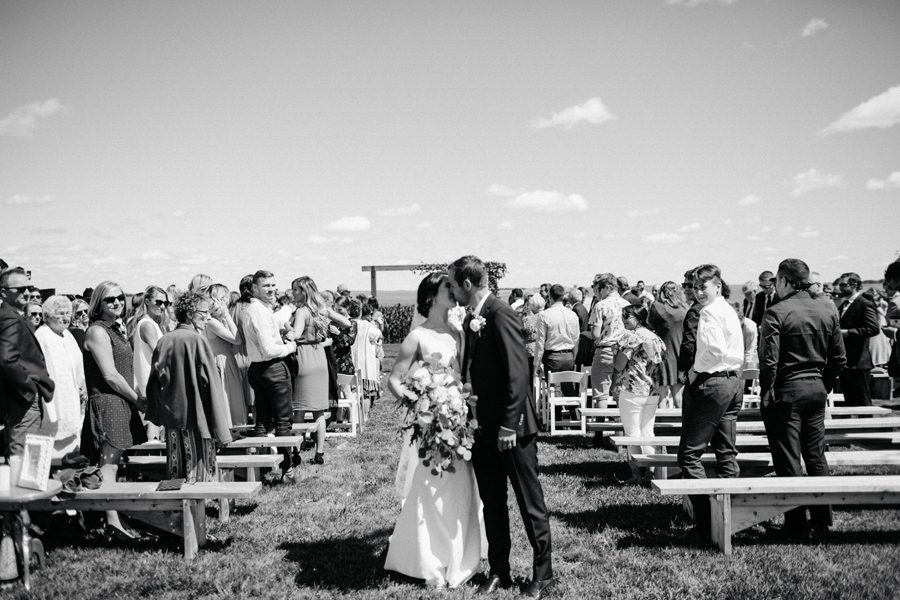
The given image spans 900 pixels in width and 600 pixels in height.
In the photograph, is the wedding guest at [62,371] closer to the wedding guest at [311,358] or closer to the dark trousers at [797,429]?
the wedding guest at [311,358]

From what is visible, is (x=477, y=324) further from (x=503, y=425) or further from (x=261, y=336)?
(x=261, y=336)

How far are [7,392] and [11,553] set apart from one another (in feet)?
4.09

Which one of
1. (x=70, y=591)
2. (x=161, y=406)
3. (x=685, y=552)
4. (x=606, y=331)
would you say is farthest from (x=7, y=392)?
(x=606, y=331)

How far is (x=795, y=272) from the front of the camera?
5387 mm

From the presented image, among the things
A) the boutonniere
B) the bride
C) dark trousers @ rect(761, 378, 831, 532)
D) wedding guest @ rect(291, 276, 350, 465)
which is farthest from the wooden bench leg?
wedding guest @ rect(291, 276, 350, 465)

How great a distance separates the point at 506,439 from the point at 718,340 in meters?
2.16

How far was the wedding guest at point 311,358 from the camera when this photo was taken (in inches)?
335

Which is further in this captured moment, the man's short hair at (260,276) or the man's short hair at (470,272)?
the man's short hair at (260,276)

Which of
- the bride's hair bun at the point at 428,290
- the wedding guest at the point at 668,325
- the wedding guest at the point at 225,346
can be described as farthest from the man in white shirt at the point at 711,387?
the wedding guest at the point at 225,346

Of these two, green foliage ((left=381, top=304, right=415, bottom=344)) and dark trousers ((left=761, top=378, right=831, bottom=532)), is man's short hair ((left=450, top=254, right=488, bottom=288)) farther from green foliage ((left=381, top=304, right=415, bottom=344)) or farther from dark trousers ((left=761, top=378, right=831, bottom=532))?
green foliage ((left=381, top=304, right=415, bottom=344))

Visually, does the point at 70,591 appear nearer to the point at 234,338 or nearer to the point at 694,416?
the point at 234,338

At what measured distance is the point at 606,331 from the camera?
31.2 ft

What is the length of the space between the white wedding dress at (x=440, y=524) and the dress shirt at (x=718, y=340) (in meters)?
2.10

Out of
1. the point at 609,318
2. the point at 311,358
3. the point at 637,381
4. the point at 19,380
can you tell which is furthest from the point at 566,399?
the point at 19,380
